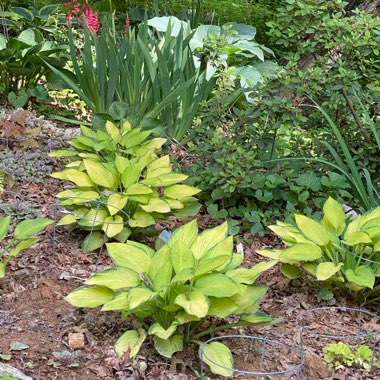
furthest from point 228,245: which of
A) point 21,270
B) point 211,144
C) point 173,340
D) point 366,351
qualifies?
point 211,144

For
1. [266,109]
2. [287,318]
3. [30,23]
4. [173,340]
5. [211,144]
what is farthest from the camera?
[30,23]

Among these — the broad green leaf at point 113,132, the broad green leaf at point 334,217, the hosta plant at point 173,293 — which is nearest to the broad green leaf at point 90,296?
the hosta plant at point 173,293

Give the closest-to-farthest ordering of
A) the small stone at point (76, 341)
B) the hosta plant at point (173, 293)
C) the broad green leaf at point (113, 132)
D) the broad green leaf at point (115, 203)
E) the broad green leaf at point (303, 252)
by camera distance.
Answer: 1. the hosta plant at point (173, 293)
2. the small stone at point (76, 341)
3. the broad green leaf at point (303, 252)
4. the broad green leaf at point (115, 203)
5. the broad green leaf at point (113, 132)

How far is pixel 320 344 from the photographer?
109 inches

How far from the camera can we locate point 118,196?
10.7ft

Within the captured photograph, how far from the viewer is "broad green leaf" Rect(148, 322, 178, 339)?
242 centimetres

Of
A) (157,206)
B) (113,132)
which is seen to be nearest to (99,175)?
(157,206)

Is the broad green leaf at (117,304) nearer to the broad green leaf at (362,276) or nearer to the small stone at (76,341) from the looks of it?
the small stone at (76,341)

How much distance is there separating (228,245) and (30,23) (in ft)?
11.8

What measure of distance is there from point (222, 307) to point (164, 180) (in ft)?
3.60

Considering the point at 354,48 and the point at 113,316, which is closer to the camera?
the point at 113,316

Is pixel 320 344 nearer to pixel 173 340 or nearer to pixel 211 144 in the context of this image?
pixel 173 340

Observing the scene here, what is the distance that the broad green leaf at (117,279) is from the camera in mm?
2508

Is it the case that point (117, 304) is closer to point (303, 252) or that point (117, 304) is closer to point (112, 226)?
point (112, 226)
